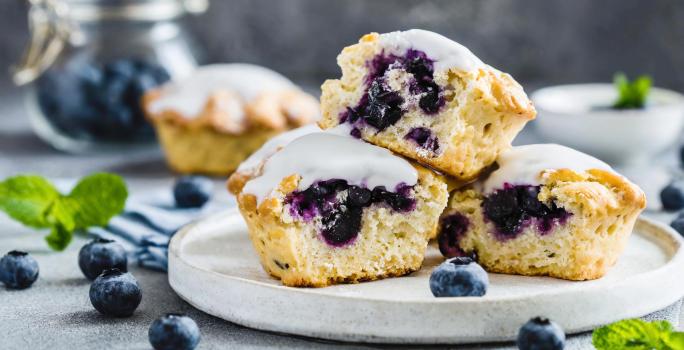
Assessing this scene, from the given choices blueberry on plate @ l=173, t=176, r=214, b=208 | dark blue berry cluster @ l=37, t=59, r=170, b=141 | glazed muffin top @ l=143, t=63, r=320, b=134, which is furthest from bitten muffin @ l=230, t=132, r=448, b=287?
dark blue berry cluster @ l=37, t=59, r=170, b=141

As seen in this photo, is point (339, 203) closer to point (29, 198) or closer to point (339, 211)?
point (339, 211)

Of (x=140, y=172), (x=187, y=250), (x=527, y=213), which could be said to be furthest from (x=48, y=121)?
(x=527, y=213)

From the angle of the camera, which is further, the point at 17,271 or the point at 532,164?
the point at 17,271

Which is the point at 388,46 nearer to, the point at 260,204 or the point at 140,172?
the point at 260,204

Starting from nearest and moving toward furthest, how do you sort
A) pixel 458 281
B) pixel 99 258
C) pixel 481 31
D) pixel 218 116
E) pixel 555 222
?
1. pixel 458 281
2. pixel 555 222
3. pixel 99 258
4. pixel 218 116
5. pixel 481 31

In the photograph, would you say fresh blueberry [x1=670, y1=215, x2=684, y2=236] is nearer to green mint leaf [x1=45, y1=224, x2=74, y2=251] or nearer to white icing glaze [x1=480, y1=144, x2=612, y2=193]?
white icing glaze [x1=480, y1=144, x2=612, y2=193]

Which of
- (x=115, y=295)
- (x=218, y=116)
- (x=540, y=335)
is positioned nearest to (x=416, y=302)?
(x=540, y=335)

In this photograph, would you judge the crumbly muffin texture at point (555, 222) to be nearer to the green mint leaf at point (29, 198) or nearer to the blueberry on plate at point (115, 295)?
the blueberry on plate at point (115, 295)
